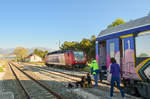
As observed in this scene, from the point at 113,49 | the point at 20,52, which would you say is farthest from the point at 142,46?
the point at 20,52

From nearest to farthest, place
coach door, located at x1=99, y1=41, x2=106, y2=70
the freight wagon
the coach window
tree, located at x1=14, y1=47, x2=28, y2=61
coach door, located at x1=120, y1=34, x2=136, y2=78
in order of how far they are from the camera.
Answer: the freight wagon → coach door, located at x1=120, y1=34, x2=136, y2=78 → the coach window → coach door, located at x1=99, y1=41, x2=106, y2=70 → tree, located at x1=14, y1=47, x2=28, y2=61

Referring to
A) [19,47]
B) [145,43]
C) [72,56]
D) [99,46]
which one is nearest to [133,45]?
[145,43]

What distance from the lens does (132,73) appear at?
24.9 ft

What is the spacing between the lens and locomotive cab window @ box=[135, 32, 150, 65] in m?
6.89

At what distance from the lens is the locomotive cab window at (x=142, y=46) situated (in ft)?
22.6

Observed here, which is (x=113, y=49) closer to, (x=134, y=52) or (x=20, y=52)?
(x=134, y=52)

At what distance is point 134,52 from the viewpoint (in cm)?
754

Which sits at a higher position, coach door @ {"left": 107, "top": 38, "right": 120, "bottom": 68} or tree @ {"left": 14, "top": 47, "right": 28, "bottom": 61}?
tree @ {"left": 14, "top": 47, "right": 28, "bottom": 61}

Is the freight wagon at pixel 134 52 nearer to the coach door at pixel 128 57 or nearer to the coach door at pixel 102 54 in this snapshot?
the coach door at pixel 128 57

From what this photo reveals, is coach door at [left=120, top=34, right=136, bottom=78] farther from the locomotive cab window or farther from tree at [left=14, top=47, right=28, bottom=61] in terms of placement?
tree at [left=14, top=47, right=28, bottom=61]

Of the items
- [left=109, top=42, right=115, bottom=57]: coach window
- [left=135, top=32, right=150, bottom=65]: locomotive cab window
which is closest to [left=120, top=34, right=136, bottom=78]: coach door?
[left=135, top=32, right=150, bottom=65]: locomotive cab window

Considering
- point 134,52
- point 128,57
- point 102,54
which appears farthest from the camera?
point 102,54

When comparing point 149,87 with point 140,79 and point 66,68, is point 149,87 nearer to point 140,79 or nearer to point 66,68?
point 140,79

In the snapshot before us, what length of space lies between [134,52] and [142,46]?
0.54 metres
